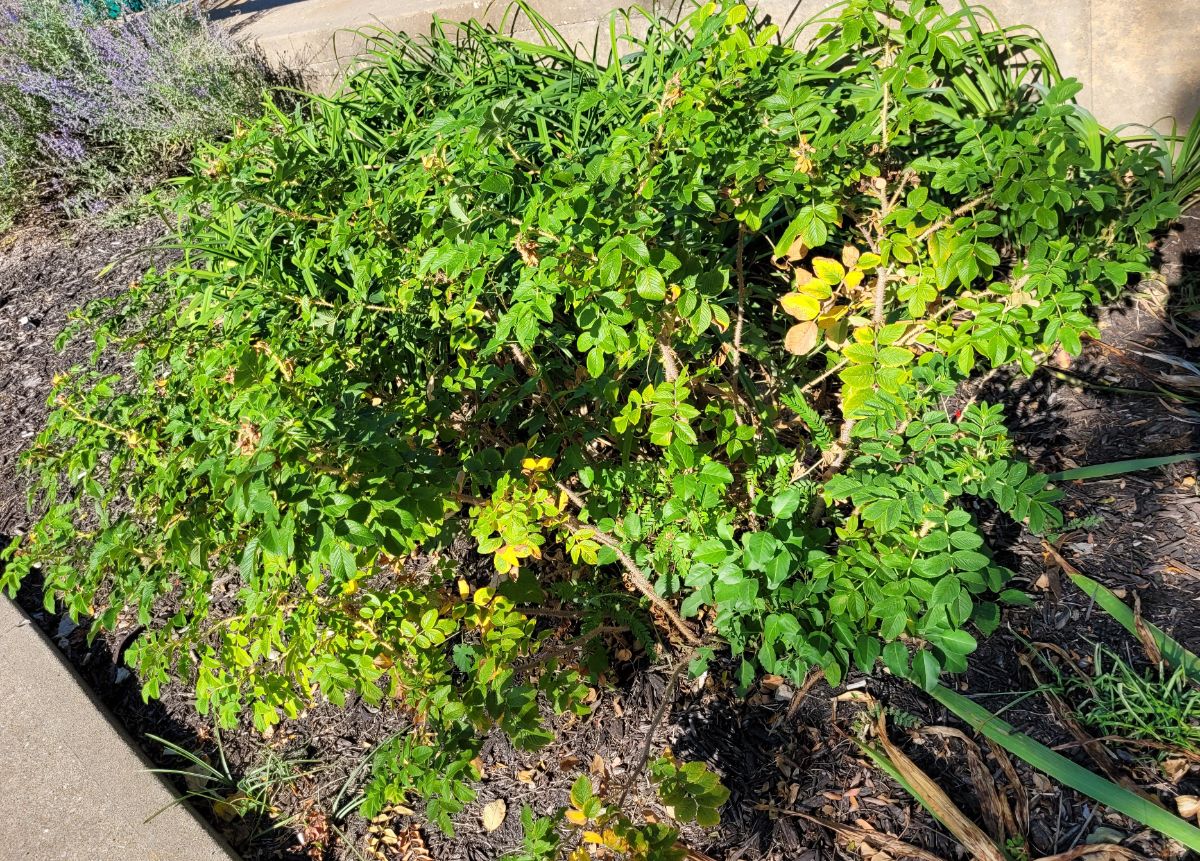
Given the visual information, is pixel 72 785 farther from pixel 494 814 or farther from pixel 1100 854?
pixel 1100 854

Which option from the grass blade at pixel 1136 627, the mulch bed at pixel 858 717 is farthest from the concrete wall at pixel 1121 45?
the grass blade at pixel 1136 627

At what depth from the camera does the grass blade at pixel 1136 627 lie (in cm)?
188

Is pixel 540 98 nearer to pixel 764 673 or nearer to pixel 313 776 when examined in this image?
pixel 764 673

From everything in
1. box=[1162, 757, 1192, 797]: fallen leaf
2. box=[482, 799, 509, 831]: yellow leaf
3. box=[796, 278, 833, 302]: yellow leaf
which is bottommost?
box=[482, 799, 509, 831]: yellow leaf

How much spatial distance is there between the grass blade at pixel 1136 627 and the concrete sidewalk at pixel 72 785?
2427mm

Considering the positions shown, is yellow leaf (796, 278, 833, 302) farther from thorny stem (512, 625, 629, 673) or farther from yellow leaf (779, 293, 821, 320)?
thorny stem (512, 625, 629, 673)

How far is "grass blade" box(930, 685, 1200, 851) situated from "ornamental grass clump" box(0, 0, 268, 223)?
468cm

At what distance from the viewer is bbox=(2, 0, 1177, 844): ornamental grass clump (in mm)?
1567

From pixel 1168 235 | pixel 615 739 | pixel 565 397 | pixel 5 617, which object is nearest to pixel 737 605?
pixel 615 739

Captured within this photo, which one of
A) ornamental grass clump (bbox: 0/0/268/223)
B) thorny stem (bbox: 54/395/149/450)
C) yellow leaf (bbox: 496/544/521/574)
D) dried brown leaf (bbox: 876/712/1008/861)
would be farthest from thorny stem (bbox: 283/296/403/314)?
ornamental grass clump (bbox: 0/0/268/223)

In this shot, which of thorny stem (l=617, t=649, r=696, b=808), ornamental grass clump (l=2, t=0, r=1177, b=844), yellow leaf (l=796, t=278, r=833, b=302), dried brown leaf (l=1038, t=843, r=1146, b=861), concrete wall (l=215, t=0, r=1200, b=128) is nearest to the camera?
ornamental grass clump (l=2, t=0, r=1177, b=844)

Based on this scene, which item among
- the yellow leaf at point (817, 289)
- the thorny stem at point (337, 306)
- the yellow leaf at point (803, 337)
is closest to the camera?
the yellow leaf at point (817, 289)

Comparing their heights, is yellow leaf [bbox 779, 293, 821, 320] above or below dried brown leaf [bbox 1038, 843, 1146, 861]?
above

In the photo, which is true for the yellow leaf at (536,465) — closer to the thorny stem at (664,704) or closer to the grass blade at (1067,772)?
the thorny stem at (664,704)
